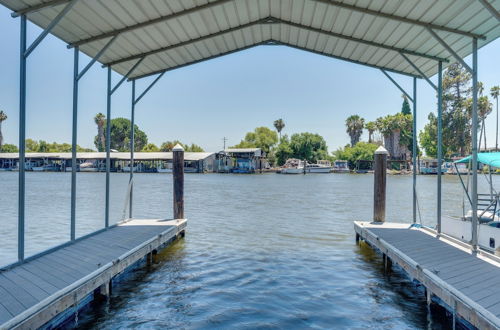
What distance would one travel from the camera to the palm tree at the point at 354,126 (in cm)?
10388

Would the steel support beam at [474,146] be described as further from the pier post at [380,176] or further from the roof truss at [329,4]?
the pier post at [380,176]

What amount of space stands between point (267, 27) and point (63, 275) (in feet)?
22.8

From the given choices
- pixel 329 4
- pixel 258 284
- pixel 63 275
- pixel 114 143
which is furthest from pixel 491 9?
pixel 114 143

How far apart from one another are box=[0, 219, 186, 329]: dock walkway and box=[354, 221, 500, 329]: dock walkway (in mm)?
5140

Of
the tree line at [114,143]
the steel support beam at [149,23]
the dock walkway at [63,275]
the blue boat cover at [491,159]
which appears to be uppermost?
the tree line at [114,143]

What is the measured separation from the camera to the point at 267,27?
30.5ft

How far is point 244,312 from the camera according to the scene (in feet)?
22.0

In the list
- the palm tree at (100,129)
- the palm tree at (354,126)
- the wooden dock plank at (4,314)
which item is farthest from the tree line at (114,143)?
the wooden dock plank at (4,314)

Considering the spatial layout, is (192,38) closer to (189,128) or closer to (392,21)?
(392,21)

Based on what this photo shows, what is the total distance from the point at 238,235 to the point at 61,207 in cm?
1355

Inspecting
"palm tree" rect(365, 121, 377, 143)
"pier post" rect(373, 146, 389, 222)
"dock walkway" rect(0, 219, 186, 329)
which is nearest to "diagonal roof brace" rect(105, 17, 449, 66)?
"pier post" rect(373, 146, 389, 222)

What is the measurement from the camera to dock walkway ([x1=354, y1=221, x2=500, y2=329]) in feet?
15.7

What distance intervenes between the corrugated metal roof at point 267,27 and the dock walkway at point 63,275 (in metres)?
4.10

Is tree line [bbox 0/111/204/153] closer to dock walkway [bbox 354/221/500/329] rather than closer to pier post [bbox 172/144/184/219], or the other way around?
pier post [bbox 172/144/184/219]
